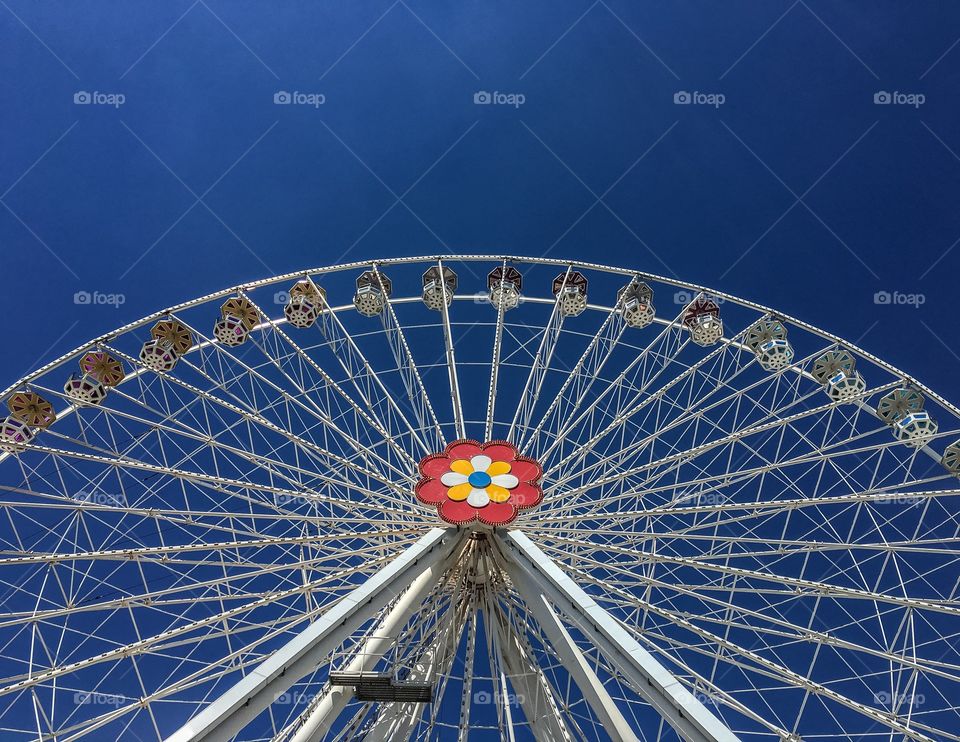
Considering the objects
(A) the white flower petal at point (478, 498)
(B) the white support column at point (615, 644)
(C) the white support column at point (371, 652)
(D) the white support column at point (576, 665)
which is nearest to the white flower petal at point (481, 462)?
(A) the white flower petal at point (478, 498)

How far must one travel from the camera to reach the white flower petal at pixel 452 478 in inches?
910

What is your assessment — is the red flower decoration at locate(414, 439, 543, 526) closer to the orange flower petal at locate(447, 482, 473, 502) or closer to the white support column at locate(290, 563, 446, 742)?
the orange flower petal at locate(447, 482, 473, 502)

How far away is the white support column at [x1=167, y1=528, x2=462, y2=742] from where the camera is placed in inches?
495

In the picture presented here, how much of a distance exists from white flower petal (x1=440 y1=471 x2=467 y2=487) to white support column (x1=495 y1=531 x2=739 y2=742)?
2.97 meters

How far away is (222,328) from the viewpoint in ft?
86.4

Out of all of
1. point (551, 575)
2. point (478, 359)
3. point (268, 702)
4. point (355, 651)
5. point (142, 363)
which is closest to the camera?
point (268, 702)

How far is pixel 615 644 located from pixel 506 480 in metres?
9.02

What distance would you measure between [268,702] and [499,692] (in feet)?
39.3

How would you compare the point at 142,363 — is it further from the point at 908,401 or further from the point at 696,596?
the point at 908,401

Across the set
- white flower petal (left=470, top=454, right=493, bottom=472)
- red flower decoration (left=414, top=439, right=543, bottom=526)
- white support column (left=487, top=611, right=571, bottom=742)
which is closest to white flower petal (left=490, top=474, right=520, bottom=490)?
red flower decoration (left=414, top=439, right=543, bottom=526)

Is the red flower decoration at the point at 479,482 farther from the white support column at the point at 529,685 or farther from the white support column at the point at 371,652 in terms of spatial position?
the white support column at the point at 529,685

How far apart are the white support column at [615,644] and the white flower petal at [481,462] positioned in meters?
3.36

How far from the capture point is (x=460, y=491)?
22.7 meters

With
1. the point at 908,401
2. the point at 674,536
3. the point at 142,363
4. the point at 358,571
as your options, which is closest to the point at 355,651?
the point at 358,571
